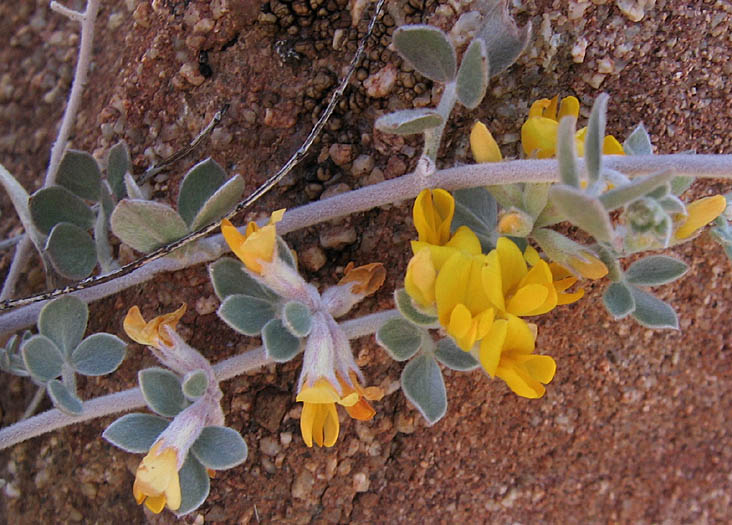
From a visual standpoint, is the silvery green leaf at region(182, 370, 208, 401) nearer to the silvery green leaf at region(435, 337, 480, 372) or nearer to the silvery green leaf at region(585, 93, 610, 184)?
the silvery green leaf at region(435, 337, 480, 372)

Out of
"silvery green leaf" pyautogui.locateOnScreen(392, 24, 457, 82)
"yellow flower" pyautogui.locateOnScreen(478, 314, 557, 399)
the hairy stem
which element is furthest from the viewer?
the hairy stem

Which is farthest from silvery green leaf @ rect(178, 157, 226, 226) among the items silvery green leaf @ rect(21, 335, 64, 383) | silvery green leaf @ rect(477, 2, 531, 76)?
silvery green leaf @ rect(477, 2, 531, 76)

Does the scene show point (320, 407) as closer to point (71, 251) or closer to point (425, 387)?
point (425, 387)

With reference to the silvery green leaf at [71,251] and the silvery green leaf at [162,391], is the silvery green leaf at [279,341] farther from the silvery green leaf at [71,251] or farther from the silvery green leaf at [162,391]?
the silvery green leaf at [71,251]

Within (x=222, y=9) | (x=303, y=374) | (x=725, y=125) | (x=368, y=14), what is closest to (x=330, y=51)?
(x=368, y=14)

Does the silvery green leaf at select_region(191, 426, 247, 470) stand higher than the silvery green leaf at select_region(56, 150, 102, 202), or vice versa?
the silvery green leaf at select_region(56, 150, 102, 202)

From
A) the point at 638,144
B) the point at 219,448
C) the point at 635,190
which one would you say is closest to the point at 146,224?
the point at 219,448

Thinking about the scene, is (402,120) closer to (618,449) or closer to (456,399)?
(456,399)
